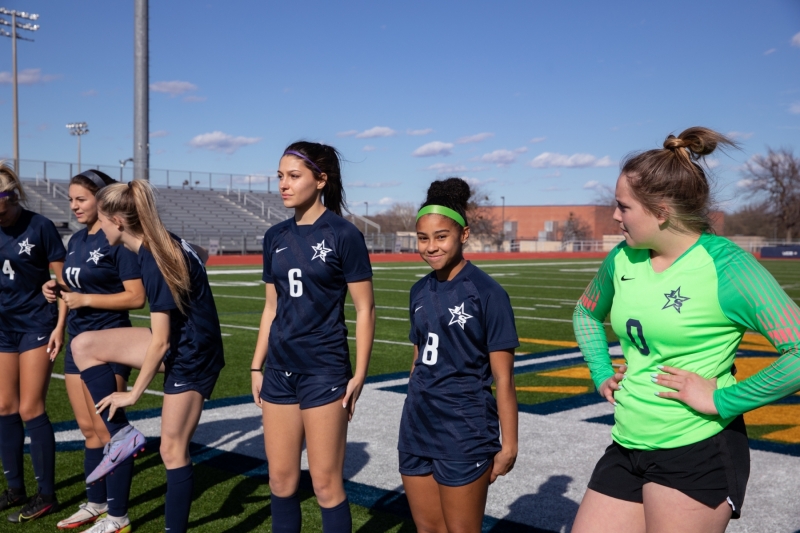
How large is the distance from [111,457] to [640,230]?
267 cm

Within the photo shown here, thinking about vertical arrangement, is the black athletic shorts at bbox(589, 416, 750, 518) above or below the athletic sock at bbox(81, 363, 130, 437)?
above

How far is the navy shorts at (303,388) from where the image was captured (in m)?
3.23

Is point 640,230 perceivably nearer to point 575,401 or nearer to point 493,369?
point 493,369

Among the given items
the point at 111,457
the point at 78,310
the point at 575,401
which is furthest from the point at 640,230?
the point at 575,401

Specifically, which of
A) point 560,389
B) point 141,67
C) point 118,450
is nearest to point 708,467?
point 118,450

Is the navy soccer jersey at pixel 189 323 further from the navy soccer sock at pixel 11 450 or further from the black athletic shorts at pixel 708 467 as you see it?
the black athletic shorts at pixel 708 467

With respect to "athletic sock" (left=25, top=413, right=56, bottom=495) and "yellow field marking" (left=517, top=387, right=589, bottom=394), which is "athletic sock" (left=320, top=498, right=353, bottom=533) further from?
"yellow field marking" (left=517, top=387, right=589, bottom=394)

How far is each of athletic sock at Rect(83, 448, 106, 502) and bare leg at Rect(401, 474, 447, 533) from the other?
2.04 m

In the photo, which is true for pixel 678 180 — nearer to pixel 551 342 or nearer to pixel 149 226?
pixel 149 226

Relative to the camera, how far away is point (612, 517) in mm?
2363

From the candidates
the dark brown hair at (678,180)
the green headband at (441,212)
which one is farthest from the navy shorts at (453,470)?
the dark brown hair at (678,180)

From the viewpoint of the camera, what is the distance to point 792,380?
207cm

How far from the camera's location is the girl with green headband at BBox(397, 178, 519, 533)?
2.76m

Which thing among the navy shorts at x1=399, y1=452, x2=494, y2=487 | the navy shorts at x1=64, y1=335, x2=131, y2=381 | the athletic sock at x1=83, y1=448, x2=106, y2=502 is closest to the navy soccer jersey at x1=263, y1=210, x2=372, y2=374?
A: the navy shorts at x1=399, y1=452, x2=494, y2=487
